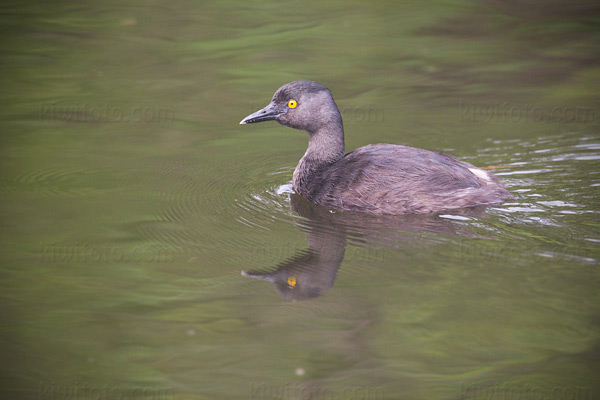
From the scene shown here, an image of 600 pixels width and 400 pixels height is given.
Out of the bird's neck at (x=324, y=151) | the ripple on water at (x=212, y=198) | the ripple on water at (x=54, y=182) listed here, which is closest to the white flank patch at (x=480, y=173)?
the bird's neck at (x=324, y=151)

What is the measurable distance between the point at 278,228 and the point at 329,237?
→ 47 centimetres

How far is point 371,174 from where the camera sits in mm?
6926

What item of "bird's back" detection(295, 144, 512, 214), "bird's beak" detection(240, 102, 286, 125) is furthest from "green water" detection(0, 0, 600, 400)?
"bird's beak" detection(240, 102, 286, 125)

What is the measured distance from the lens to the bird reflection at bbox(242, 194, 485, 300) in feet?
18.5

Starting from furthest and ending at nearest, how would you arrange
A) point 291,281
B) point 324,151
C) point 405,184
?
point 324,151, point 405,184, point 291,281

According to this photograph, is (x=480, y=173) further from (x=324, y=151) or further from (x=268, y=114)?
(x=268, y=114)

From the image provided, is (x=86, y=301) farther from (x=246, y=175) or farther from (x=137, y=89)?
(x=137, y=89)

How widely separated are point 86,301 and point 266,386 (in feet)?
5.37

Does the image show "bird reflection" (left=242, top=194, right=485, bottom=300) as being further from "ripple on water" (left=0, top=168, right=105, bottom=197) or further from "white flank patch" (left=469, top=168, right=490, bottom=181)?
"ripple on water" (left=0, top=168, right=105, bottom=197)

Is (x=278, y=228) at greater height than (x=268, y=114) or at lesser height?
lesser

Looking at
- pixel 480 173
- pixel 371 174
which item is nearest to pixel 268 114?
pixel 371 174

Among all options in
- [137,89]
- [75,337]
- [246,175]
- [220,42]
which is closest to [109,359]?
[75,337]

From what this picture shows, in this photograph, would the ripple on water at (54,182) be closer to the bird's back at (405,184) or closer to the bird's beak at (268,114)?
the bird's beak at (268,114)

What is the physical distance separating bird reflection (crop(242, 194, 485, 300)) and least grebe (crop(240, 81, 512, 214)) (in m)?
0.11
